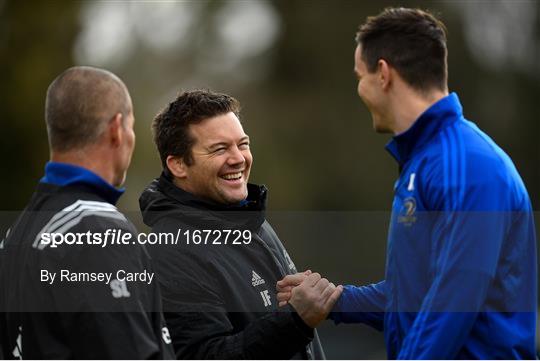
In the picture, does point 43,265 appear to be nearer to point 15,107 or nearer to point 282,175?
point 15,107

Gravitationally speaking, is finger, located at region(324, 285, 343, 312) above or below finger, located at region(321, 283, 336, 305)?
below

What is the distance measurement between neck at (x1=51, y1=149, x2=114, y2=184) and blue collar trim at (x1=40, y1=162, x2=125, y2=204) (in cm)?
2

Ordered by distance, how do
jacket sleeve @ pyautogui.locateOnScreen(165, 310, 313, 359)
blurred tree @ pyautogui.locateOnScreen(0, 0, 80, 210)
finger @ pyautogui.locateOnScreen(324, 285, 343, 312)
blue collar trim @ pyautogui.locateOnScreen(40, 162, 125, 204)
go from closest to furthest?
blue collar trim @ pyautogui.locateOnScreen(40, 162, 125, 204) < jacket sleeve @ pyautogui.locateOnScreen(165, 310, 313, 359) < finger @ pyautogui.locateOnScreen(324, 285, 343, 312) < blurred tree @ pyautogui.locateOnScreen(0, 0, 80, 210)

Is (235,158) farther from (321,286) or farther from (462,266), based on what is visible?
(462,266)

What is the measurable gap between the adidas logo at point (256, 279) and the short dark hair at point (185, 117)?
0.62 metres

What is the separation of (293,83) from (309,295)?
57.3 feet

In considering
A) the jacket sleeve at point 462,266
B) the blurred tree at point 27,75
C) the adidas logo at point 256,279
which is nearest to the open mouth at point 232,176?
the adidas logo at point 256,279

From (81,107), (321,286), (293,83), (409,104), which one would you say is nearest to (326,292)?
(321,286)

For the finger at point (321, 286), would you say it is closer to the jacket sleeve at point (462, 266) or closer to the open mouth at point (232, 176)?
the open mouth at point (232, 176)

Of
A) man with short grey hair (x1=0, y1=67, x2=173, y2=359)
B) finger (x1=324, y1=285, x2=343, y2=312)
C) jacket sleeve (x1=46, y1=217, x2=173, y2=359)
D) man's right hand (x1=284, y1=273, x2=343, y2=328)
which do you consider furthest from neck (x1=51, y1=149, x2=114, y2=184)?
finger (x1=324, y1=285, x2=343, y2=312)

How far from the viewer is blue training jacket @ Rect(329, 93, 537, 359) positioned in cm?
304

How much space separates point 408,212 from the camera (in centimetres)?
321

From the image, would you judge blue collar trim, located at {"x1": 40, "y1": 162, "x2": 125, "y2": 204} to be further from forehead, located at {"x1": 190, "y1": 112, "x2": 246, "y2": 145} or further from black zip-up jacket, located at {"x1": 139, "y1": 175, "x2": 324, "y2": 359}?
forehead, located at {"x1": 190, "y1": 112, "x2": 246, "y2": 145}

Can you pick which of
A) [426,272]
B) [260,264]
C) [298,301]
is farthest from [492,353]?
[260,264]
